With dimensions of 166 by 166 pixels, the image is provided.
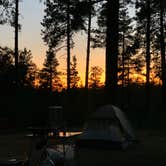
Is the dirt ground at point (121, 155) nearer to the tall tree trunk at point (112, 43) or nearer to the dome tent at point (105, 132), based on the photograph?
the dome tent at point (105, 132)

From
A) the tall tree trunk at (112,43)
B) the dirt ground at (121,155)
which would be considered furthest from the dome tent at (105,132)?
the tall tree trunk at (112,43)

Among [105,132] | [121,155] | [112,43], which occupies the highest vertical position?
[112,43]

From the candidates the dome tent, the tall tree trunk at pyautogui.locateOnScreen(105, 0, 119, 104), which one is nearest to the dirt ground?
the dome tent

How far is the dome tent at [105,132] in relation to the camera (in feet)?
58.9

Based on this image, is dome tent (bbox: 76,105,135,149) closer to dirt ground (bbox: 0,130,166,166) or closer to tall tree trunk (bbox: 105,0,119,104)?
dirt ground (bbox: 0,130,166,166)

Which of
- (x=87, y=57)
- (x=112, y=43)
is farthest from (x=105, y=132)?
(x=87, y=57)

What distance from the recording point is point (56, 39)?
142 feet

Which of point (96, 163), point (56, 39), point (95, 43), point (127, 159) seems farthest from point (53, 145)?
point (95, 43)

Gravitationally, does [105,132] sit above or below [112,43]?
below

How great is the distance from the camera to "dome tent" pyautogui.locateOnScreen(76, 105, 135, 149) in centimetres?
1794

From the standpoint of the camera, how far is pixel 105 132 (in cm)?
1816

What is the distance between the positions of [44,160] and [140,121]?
25.2 metres

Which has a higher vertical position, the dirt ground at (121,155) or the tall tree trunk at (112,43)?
the tall tree trunk at (112,43)

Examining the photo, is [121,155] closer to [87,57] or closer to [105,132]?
[105,132]
